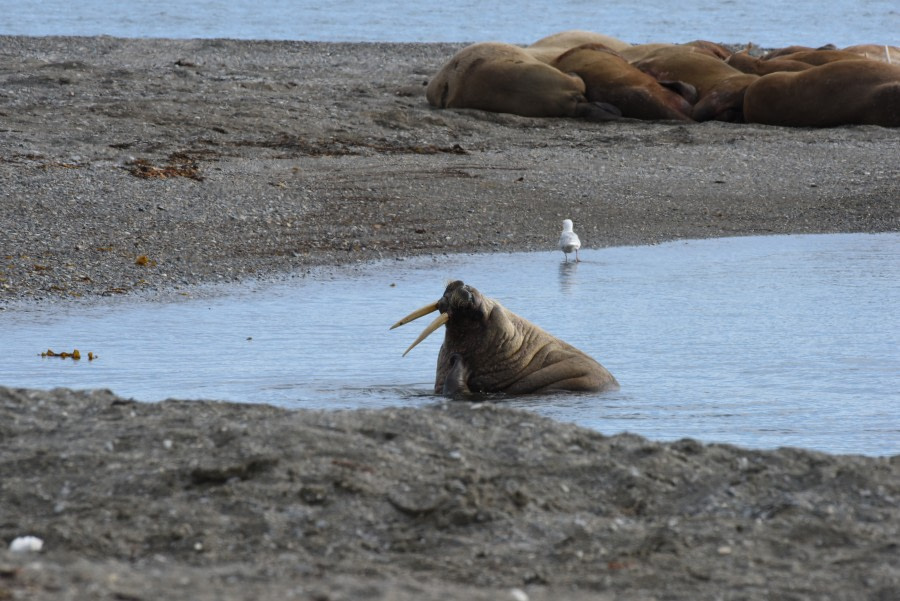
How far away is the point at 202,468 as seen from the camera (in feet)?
13.9

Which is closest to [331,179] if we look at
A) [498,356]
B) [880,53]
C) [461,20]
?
[498,356]

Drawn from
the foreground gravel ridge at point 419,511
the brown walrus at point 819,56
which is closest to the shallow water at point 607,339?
the foreground gravel ridge at point 419,511

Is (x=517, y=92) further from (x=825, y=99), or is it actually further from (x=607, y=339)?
(x=607, y=339)

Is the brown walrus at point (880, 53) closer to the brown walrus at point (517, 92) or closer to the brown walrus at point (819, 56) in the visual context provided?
the brown walrus at point (819, 56)

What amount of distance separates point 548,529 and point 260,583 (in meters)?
0.94

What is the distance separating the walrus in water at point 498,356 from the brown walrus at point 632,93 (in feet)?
30.9

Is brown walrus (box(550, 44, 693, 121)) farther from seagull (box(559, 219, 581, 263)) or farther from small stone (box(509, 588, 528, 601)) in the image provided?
small stone (box(509, 588, 528, 601))

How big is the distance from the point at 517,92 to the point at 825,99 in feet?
11.2

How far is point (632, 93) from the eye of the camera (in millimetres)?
16094

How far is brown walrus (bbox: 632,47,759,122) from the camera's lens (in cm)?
1612

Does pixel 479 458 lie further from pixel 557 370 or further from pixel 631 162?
pixel 631 162

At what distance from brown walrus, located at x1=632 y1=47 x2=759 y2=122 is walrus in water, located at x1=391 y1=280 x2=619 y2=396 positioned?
31.6ft

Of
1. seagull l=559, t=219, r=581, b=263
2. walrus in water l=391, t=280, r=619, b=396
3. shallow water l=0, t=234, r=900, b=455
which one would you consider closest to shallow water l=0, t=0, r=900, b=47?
seagull l=559, t=219, r=581, b=263

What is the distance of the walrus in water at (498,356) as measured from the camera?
22.6 ft
